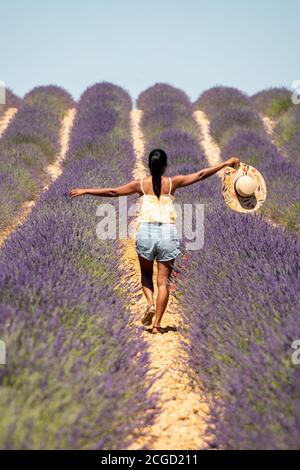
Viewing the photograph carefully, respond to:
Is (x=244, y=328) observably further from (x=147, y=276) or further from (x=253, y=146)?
(x=253, y=146)

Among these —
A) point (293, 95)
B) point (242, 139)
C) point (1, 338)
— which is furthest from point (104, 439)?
point (293, 95)

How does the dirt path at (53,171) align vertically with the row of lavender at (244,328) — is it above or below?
above

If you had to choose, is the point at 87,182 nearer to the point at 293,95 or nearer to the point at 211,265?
the point at 211,265

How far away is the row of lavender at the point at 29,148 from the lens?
293 inches

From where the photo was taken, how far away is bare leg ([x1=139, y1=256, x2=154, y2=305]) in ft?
11.9

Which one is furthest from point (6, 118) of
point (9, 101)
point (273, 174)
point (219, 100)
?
point (273, 174)

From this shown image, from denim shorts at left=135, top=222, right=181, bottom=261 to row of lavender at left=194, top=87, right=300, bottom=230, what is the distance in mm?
3345

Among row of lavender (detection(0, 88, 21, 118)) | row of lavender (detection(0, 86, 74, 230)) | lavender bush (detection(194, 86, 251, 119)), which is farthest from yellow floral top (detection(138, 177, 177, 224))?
row of lavender (detection(0, 88, 21, 118))

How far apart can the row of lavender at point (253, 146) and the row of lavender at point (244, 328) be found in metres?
2.44

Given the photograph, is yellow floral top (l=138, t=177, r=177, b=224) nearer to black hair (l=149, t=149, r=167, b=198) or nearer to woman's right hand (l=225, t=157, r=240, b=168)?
black hair (l=149, t=149, r=167, b=198)

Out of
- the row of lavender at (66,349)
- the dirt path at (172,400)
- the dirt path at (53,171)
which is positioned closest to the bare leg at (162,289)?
the dirt path at (172,400)

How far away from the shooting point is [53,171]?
10234 millimetres

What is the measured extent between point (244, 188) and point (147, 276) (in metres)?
1.00

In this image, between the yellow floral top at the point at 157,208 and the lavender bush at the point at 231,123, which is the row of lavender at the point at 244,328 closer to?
the yellow floral top at the point at 157,208
